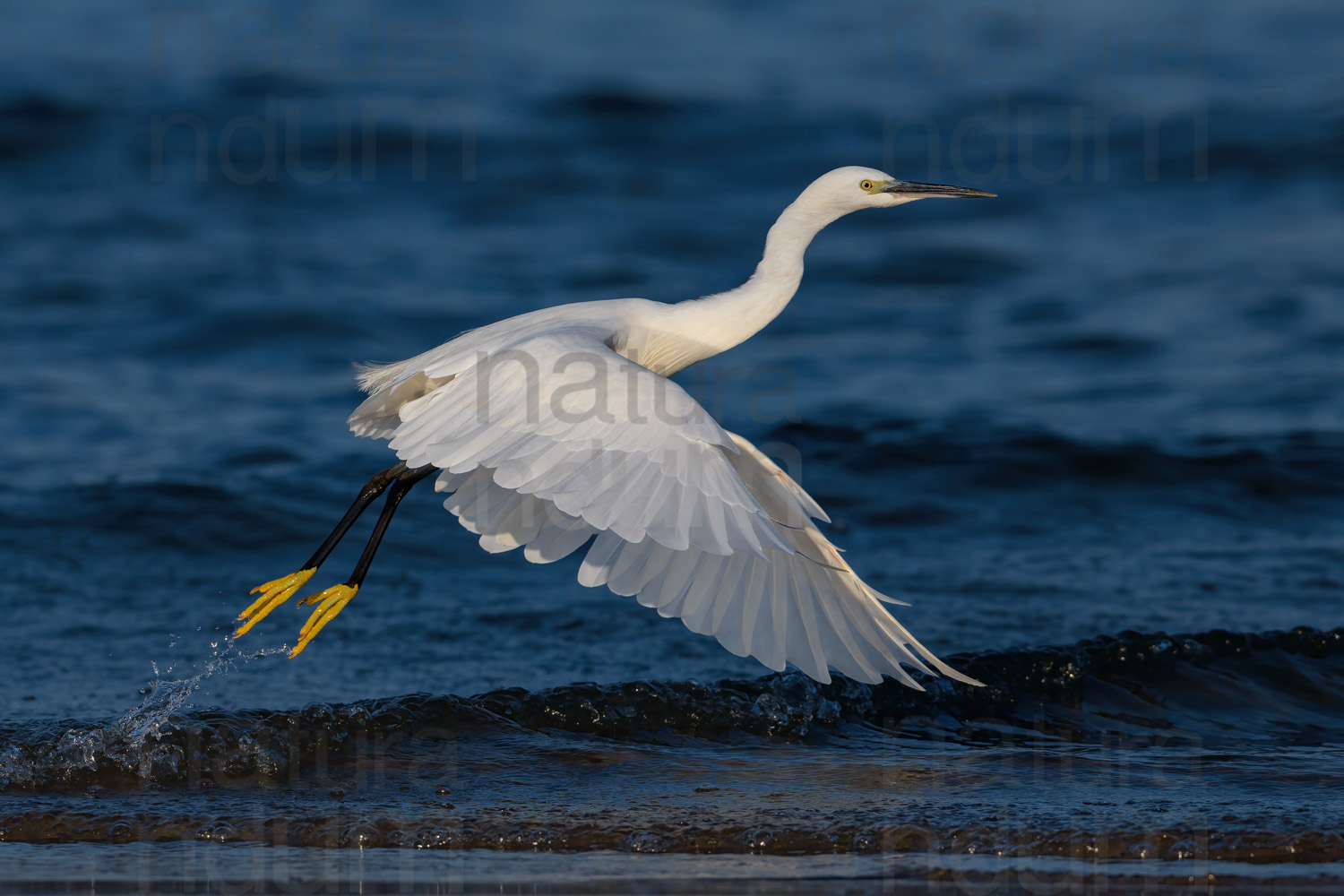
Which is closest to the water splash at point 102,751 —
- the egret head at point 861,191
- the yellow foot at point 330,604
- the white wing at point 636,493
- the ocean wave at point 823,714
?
the ocean wave at point 823,714

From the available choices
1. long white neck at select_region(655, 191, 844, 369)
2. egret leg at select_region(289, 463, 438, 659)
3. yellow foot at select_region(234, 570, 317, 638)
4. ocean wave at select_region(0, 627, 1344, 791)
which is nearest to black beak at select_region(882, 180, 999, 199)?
long white neck at select_region(655, 191, 844, 369)

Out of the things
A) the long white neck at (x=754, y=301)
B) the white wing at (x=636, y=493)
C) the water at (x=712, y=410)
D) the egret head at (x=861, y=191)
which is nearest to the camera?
the white wing at (x=636, y=493)

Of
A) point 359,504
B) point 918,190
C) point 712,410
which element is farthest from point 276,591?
point 712,410

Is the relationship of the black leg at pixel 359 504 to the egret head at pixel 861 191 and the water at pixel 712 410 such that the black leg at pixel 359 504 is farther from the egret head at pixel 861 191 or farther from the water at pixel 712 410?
the egret head at pixel 861 191

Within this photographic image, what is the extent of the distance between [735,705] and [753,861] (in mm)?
1571

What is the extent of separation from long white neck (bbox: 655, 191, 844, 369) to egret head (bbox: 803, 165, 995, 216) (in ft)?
0.15

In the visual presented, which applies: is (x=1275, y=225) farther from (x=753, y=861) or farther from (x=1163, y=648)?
(x=753, y=861)

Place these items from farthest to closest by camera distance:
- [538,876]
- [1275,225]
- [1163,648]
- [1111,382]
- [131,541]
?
[1275,225] < [1111,382] < [131,541] < [1163,648] < [538,876]

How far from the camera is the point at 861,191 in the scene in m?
6.09

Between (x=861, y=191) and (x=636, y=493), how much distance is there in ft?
7.88

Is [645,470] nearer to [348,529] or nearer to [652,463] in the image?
[652,463]

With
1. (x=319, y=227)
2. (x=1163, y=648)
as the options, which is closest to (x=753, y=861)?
(x=1163, y=648)

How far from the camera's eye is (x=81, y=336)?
39.4ft

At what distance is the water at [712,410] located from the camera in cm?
494
